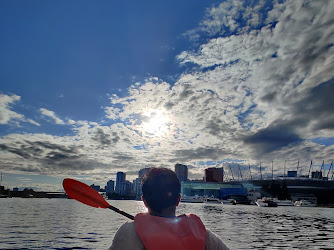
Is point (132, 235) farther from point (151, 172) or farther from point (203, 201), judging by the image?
point (203, 201)

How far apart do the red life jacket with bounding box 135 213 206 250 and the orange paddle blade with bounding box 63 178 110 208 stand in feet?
7.79

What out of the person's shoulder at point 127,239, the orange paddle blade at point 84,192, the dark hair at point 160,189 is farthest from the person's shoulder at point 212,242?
the orange paddle blade at point 84,192

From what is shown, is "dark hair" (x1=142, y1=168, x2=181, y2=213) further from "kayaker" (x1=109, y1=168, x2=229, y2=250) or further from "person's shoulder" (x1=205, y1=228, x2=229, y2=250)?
"person's shoulder" (x1=205, y1=228, x2=229, y2=250)

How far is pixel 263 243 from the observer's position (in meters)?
17.4

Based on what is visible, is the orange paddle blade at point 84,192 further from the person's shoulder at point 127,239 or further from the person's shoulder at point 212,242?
the person's shoulder at point 212,242

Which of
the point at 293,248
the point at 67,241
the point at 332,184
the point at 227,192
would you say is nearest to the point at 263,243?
the point at 293,248

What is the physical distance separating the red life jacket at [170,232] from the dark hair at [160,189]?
20 centimetres

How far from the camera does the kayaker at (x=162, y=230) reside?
2498 millimetres

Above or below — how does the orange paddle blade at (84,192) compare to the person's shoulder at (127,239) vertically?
above

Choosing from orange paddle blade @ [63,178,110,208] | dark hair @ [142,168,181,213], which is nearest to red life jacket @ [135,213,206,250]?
dark hair @ [142,168,181,213]

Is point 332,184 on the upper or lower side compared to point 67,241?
upper

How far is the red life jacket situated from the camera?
249 cm

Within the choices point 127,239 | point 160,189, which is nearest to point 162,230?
point 127,239

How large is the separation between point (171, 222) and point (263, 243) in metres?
17.6
